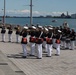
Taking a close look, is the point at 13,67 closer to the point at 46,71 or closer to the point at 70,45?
Answer: the point at 46,71

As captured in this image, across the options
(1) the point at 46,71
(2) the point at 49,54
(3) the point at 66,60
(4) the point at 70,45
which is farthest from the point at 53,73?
(4) the point at 70,45

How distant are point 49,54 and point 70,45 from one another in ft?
15.7

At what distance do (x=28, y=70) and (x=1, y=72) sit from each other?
1519 millimetres

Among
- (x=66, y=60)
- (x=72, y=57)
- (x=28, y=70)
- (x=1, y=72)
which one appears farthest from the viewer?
(x=72, y=57)

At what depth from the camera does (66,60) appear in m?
19.0

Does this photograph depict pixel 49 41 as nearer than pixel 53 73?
No

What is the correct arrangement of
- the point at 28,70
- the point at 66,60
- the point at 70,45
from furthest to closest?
1. the point at 70,45
2. the point at 66,60
3. the point at 28,70

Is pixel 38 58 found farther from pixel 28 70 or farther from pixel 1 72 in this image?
pixel 1 72

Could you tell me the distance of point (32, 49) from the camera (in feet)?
67.7

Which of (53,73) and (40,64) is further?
(40,64)

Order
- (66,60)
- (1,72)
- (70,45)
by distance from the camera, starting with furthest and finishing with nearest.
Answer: (70,45) → (66,60) → (1,72)

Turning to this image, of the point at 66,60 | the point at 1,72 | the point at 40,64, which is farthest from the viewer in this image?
the point at 66,60

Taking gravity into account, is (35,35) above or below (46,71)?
above

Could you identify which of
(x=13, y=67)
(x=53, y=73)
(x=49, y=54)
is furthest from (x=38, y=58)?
(x=53, y=73)
